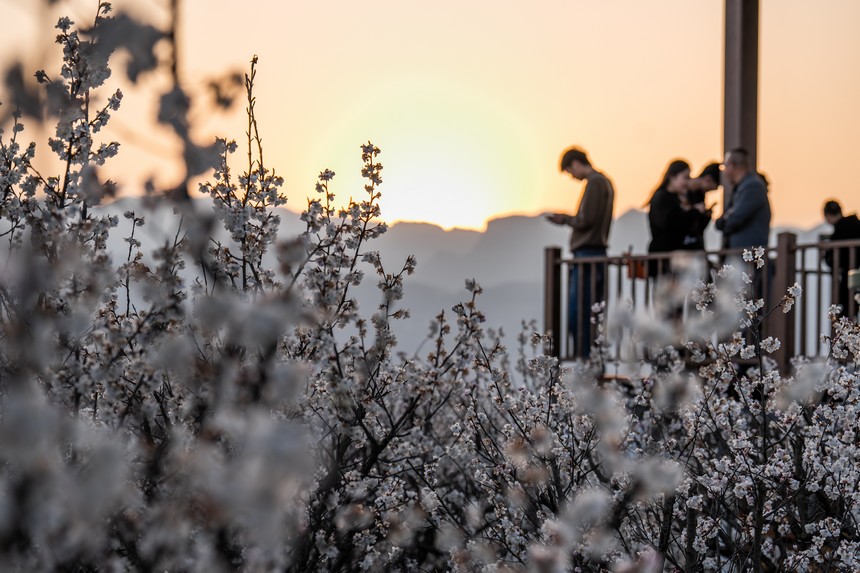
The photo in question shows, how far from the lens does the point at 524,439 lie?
12.3ft

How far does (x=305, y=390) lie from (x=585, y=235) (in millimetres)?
4629

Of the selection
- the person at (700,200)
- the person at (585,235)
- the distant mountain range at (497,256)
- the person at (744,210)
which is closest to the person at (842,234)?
the person at (744,210)

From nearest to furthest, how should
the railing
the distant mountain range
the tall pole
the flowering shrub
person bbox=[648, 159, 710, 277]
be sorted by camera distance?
the flowering shrub < the railing < person bbox=[648, 159, 710, 277] < the tall pole < the distant mountain range

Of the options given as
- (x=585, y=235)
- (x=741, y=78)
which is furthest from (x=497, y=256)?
(x=585, y=235)

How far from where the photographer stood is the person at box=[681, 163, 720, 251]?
289 inches

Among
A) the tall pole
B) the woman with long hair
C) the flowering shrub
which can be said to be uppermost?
the tall pole

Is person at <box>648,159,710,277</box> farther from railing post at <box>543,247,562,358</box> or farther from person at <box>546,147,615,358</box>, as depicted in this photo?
railing post at <box>543,247,562,358</box>

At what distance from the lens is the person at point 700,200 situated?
735cm

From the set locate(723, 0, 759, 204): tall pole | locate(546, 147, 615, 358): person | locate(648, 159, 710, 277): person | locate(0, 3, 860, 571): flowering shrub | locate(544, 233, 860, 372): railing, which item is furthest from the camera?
locate(723, 0, 759, 204): tall pole

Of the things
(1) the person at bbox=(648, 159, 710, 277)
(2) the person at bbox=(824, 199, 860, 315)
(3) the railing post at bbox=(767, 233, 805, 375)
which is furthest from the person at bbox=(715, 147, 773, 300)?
(2) the person at bbox=(824, 199, 860, 315)

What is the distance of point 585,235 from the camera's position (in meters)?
7.98

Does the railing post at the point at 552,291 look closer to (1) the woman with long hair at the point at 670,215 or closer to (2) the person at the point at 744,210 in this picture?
(1) the woman with long hair at the point at 670,215

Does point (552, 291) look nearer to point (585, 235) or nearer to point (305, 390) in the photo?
point (585, 235)

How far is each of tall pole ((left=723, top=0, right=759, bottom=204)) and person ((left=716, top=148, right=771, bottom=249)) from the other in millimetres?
1161
